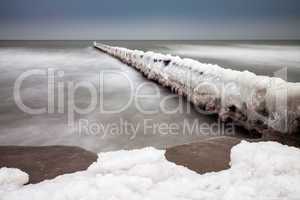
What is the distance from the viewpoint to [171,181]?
226 centimetres

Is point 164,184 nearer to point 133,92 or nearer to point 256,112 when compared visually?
point 256,112

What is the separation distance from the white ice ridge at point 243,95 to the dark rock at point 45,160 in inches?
93.5

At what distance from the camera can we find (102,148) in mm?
4012

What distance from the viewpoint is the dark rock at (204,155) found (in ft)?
8.64

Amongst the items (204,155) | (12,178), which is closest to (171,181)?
(204,155)

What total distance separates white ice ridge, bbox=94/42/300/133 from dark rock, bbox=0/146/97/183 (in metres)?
2.37

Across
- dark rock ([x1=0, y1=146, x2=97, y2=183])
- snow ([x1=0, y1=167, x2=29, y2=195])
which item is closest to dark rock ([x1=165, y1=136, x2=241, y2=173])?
dark rock ([x1=0, y1=146, x2=97, y2=183])

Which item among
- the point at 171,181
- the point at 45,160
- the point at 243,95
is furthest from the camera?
the point at 243,95

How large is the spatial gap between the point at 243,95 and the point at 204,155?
1.93 metres

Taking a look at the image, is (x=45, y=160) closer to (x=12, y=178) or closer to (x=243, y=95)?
(x=12, y=178)

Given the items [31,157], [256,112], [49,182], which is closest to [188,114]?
[256,112]

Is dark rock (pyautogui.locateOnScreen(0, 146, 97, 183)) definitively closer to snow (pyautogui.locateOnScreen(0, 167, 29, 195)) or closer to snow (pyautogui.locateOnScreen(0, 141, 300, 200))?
snow (pyautogui.locateOnScreen(0, 167, 29, 195))

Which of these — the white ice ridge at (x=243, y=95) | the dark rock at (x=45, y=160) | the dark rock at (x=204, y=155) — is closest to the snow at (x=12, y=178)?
the dark rock at (x=45, y=160)

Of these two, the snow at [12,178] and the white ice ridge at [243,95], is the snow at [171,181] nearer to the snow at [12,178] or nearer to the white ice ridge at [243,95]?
the snow at [12,178]
